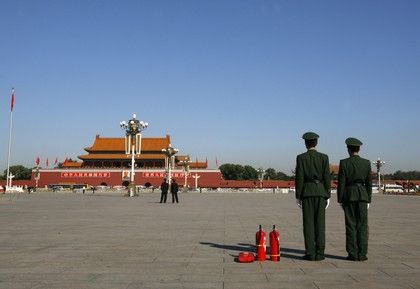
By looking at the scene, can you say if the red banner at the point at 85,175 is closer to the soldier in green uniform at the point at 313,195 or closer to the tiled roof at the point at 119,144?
the tiled roof at the point at 119,144

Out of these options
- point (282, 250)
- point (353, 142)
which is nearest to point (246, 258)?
point (282, 250)

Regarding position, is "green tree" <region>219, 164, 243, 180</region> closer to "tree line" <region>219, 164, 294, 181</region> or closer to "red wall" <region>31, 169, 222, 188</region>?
"tree line" <region>219, 164, 294, 181</region>

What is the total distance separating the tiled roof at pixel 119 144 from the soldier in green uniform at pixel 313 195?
7350 centimetres

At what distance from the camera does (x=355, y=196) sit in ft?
21.1

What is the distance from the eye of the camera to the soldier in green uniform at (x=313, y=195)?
6293 mm

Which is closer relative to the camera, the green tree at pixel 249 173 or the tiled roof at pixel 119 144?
the tiled roof at pixel 119 144

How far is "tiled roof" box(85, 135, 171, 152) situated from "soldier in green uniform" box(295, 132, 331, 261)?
2894 inches

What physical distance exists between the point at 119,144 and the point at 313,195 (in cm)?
7614

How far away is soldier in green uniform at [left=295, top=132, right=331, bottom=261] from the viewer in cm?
629

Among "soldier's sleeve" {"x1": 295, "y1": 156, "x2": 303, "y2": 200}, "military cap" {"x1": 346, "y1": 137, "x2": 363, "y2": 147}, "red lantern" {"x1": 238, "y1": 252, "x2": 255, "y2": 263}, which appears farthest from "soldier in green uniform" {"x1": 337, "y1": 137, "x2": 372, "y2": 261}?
"red lantern" {"x1": 238, "y1": 252, "x2": 255, "y2": 263}

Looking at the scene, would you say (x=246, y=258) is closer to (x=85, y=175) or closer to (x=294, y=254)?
(x=294, y=254)

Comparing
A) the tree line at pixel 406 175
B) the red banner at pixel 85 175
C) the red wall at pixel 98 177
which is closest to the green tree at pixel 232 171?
the red wall at pixel 98 177

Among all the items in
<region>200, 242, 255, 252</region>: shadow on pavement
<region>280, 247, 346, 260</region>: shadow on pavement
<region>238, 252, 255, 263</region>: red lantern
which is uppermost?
<region>238, 252, 255, 263</region>: red lantern

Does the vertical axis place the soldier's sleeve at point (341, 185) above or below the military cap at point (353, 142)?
below
